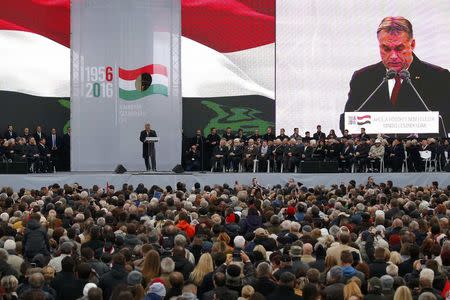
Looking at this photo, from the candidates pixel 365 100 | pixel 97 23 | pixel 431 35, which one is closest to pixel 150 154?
pixel 97 23

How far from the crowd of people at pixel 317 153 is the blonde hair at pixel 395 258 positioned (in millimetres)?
16131

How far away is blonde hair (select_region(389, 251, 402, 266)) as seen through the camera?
1009 cm

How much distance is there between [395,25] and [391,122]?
3545mm

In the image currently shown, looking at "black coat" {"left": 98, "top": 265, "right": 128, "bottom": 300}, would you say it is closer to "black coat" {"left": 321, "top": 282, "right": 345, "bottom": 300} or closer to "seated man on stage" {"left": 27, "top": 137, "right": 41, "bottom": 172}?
"black coat" {"left": 321, "top": 282, "right": 345, "bottom": 300}

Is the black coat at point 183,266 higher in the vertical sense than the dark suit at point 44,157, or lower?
Result: lower

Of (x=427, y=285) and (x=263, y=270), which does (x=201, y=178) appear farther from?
(x=427, y=285)

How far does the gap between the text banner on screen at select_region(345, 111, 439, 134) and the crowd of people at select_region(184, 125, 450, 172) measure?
1849mm

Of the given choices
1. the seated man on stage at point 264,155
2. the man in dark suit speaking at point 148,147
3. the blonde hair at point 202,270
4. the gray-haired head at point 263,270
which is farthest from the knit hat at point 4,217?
the seated man on stage at point 264,155

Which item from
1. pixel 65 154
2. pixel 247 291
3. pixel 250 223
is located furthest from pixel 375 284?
pixel 65 154

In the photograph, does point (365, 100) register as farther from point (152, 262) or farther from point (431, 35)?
point (152, 262)

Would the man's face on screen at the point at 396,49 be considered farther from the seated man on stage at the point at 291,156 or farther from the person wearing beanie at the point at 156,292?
the person wearing beanie at the point at 156,292

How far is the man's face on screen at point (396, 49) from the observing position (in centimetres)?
3130

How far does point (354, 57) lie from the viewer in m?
31.2

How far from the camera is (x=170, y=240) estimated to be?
34.6 feet
